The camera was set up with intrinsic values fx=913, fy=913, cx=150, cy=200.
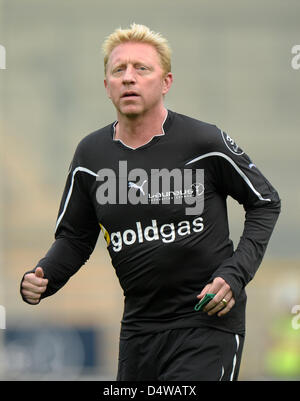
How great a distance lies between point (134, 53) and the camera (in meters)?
4.51

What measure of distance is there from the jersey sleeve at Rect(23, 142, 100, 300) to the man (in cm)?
6

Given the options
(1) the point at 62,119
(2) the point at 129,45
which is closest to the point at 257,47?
(1) the point at 62,119

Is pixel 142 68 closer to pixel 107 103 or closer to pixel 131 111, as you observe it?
pixel 131 111

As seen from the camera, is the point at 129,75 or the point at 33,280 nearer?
the point at 129,75

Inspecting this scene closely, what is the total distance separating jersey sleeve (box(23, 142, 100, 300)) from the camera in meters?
4.71

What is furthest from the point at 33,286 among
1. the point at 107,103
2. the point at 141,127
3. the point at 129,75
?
the point at 107,103

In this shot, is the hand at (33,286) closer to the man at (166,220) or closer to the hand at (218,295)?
the man at (166,220)

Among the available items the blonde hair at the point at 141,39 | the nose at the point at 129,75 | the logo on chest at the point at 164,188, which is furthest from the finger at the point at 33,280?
the blonde hair at the point at 141,39

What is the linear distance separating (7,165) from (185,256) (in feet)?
34.4

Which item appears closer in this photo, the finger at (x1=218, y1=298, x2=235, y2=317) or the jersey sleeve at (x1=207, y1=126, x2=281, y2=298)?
the finger at (x1=218, y1=298, x2=235, y2=317)

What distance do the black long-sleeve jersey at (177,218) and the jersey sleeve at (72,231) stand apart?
0.11 metres

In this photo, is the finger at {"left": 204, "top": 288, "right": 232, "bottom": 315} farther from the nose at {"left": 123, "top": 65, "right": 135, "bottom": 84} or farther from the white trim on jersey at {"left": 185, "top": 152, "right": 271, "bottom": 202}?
the nose at {"left": 123, "top": 65, "right": 135, "bottom": 84}

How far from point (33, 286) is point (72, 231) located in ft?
1.36

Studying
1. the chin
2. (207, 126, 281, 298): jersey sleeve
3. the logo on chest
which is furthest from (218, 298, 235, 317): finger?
the chin
